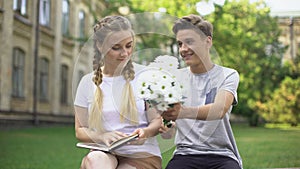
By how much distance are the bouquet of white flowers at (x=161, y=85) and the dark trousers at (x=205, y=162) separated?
0.45 metres

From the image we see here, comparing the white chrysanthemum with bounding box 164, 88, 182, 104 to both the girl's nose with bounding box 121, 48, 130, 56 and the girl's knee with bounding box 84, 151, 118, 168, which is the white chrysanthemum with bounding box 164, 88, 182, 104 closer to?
the girl's nose with bounding box 121, 48, 130, 56

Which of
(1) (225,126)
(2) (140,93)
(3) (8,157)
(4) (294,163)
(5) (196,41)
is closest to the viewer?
(2) (140,93)

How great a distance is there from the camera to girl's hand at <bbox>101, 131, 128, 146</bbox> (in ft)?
6.03

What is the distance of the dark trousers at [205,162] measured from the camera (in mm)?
2059

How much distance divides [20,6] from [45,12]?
1.75m

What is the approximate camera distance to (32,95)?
14023mm

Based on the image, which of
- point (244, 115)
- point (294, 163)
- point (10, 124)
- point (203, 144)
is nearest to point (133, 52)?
point (203, 144)

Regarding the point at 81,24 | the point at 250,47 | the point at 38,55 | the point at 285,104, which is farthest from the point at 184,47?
the point at 81,24

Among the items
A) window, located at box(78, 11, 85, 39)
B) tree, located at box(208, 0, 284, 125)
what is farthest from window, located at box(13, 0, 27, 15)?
tree, located at box(208, 0, 284, 125)

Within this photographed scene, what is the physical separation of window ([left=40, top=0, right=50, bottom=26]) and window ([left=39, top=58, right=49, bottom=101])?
3.80 ft

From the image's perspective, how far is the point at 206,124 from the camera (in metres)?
1.97

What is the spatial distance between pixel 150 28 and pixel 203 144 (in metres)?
0.60

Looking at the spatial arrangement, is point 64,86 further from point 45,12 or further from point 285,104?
point 285,104

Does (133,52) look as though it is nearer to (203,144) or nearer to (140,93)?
(140,93)
